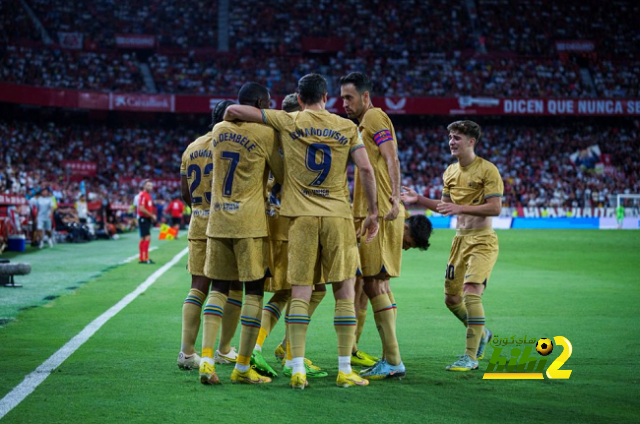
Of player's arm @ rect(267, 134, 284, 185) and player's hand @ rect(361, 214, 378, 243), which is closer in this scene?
player's hand @ rect(361, 214, 378, 243)

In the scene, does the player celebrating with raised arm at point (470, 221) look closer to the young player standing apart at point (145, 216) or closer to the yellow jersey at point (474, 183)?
the yellow jersey at point (474, 183)

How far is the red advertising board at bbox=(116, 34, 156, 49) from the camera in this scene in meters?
55.0

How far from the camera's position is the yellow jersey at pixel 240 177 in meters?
6.01

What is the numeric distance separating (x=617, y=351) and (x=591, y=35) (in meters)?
55.9

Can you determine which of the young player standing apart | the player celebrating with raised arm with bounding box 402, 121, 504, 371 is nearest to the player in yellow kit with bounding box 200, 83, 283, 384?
the player celebrating with raised arm with bounding box 402, 121, 504, 371

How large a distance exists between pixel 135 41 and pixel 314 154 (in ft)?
173

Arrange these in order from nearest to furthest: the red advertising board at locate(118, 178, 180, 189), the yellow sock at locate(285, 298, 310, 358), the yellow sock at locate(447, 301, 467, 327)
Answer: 1. the yellow sock at locate(285, 298, 310, 358)
2. the yellow sock at locate(447, 301, 467, 327)
3. the red advertising board at locate(118, 178, 180, 189)

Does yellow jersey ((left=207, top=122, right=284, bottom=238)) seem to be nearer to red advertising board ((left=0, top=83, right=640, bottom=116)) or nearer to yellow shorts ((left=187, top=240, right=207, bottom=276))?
yellow shorts ((left=187, top=240, right=207, bottom=276))

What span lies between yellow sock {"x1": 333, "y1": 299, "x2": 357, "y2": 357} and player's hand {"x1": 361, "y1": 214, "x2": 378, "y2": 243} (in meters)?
0.54

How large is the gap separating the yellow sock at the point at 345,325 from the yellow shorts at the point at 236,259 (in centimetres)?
70

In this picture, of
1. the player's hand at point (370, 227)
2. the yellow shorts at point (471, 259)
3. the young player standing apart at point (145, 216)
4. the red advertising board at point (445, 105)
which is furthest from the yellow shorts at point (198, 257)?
the red advertising board at point (445, 105)

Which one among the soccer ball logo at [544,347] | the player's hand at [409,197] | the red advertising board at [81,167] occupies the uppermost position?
the red advertising board at [81,167]

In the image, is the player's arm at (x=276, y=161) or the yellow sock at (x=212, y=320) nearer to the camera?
the yellow sock at (x=212, y=320)

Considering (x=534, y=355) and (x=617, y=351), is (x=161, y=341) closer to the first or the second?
(x=534, y=355)
